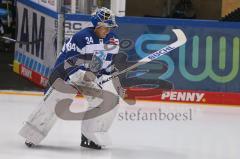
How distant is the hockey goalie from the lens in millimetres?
6043

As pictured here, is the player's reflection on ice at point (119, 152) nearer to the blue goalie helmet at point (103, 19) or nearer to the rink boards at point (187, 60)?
the blue goalie helmet at point (103, 19)

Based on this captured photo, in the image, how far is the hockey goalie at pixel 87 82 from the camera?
6.04 m

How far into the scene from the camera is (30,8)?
1082 centimetres

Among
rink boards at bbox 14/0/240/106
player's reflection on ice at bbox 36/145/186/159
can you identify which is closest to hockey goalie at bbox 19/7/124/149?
player's reflection on ice at bbox 36/145/186/159

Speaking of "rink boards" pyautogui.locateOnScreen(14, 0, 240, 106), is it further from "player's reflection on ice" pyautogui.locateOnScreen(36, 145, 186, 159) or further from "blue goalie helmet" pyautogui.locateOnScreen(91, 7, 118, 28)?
"blue goalie helmet" pyautogui.locateOnScreen(91, 7, 118, 28)

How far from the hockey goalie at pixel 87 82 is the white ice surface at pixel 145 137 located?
160 millimetres

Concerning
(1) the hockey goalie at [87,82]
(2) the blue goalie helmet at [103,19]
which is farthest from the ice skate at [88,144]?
(2) the blue goalie helmet at [103,19]

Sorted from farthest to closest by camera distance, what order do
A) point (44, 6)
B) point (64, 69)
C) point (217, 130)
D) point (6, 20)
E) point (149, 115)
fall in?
point (6, 20)
point (44, 6)
point (149, 115)
point (217, 130)
point (64, 69)

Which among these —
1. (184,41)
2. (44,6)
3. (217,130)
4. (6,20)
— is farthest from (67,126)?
(6,20)

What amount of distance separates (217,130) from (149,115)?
1091mm

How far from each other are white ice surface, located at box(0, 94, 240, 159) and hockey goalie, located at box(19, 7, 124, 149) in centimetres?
16

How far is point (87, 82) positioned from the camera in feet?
20.3

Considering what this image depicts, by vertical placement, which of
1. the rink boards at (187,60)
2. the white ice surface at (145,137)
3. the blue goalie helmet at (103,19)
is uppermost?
the blue goalie helmet at (103,19)

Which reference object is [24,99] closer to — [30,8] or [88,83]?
[30,8]
